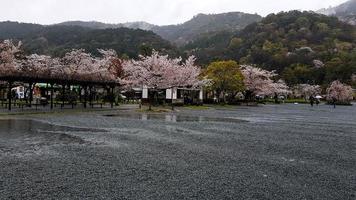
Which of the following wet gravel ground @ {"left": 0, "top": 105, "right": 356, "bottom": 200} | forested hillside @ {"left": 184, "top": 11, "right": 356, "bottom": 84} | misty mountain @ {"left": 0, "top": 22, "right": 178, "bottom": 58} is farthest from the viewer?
forested hillside @ {"left": 184, "top": 11, "right": 356, "bottom": 84}

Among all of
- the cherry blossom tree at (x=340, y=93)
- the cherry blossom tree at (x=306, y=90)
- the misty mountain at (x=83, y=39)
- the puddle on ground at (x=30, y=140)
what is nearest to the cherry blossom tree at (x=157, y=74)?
the puddle on ground at (x=30, y=140)

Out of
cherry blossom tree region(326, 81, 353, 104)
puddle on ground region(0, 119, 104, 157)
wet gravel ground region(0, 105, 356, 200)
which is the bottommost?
wet gravel ground region(0, 105, 356, 200)

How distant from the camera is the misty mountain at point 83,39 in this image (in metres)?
89.7

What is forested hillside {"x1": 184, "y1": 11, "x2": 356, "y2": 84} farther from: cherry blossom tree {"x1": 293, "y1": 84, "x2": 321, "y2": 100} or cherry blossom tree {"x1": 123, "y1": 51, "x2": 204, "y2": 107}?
cherry blossom tree {"x1": 123, "y1": 51, "x2": 204, "y2": 107}

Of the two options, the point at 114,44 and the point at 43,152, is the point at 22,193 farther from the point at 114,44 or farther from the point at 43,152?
the point at 114,44

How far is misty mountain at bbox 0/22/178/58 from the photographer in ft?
294

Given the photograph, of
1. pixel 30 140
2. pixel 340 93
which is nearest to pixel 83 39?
pixel 340 93

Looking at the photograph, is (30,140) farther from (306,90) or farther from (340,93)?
(306,90)

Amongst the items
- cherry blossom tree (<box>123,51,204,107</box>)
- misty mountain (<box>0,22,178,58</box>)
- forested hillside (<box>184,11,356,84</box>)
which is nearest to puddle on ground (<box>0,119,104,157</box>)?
cherry blossom tree (<box>123,51,204,107</box>)

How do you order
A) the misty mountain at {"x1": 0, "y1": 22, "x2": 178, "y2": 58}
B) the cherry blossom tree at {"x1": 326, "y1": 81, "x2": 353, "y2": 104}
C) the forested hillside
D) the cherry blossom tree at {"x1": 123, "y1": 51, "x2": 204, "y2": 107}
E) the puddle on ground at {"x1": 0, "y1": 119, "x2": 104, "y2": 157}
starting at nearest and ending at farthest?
the puddle on ground at {"x1": 0, "y1": 119, "x2": 104, "y2": 157}
the cherry blossom tree at {"x1": 123, "y1": 51, "x2": 204, "y2": 107}
the cherry blossom tree at {"x1": 326, "y1": 81, "x2": 353, "y2": 104}
the misty mountain at {"x1": 0, "y1": 22, "x2": 178, "y2": 58}
the forested hillside

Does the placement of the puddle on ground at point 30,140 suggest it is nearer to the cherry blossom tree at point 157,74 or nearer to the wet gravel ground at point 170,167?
the wet gravel ground at point 170,167

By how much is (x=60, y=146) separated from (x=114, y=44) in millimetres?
82888

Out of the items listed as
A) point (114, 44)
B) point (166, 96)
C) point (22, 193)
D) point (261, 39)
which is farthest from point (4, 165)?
point (261, 39)

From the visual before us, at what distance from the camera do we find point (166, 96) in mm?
55406
